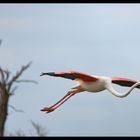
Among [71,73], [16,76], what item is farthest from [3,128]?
[71,73]

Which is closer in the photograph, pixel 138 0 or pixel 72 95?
pixel 72 95

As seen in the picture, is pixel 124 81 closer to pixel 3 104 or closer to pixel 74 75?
pixel 74 75

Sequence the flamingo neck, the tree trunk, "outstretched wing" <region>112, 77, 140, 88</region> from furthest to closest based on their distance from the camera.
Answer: the tree trunk, "outstretched wing" <region>112, 77, 140, 88</region>, the flamingo neck

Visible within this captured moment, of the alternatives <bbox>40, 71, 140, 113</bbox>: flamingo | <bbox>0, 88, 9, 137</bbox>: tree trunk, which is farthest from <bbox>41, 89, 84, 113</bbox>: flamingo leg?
<bbox>0, 88, 9, 137</bbox>: tree trunk

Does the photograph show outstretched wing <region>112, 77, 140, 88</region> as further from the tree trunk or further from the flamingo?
the tree trunk

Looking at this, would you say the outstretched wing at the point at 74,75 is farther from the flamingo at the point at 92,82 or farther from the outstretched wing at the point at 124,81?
the outstretched wing at the point at 124,81

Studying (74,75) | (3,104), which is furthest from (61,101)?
(3,104)

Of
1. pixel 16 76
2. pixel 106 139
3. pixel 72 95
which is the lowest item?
pixel 106 139

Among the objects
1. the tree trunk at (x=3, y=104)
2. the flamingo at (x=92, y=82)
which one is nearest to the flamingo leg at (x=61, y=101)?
the flamingo at (x=92, y=82)

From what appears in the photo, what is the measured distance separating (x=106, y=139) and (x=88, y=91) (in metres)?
0.38

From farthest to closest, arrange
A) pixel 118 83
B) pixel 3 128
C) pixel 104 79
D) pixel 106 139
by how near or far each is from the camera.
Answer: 1. pixel 3 128
2. pixel 118 83
3. pixel 104 79
4. pixel 106 139

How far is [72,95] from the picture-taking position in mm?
3584

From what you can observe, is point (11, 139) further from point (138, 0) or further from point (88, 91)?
point (138, 0)

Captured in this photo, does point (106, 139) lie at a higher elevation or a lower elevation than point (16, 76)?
lower
